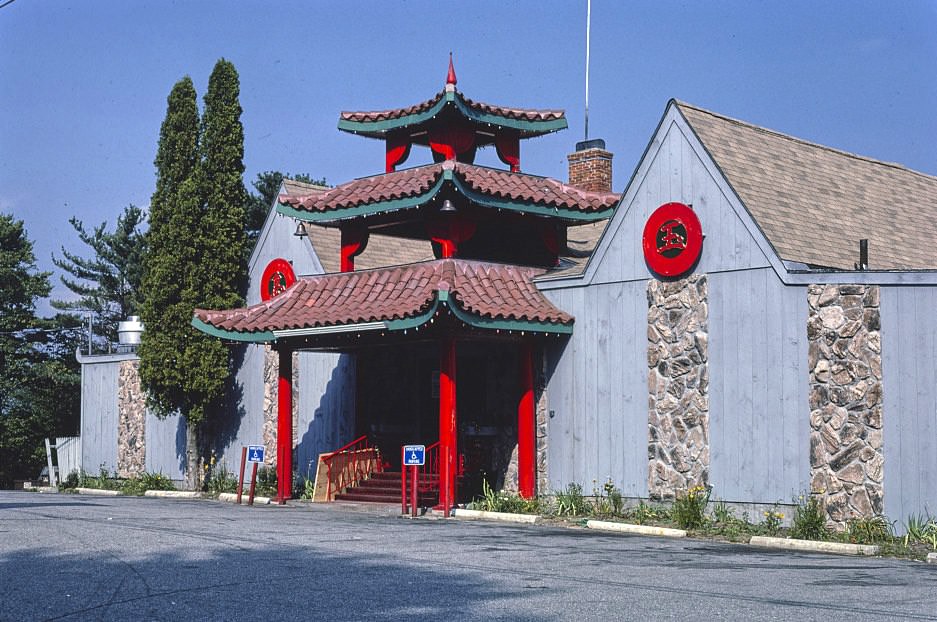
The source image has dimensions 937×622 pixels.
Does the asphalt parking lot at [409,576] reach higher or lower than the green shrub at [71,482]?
higher

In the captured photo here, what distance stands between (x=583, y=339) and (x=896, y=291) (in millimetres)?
6703

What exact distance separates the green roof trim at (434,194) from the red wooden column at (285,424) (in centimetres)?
308

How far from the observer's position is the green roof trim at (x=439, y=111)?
25.6m

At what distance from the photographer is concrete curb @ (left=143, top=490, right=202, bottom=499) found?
2984cm

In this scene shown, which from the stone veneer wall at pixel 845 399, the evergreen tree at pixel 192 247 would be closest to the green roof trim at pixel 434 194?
the evergreen tree at pixel 192 247

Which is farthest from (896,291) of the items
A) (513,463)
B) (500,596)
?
(500,596)

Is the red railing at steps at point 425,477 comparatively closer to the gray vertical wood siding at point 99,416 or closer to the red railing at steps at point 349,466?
the red railing at steps at point 349,466

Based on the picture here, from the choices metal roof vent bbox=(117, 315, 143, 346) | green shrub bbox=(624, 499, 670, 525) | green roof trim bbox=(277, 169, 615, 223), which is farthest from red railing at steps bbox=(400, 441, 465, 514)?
metal roof vent bbox=(117, 315, 143, 346)

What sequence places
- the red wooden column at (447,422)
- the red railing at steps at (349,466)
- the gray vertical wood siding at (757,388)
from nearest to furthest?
the gray vertical wood siding at (757,388) < the red wooden column at (447,422) < the red railing at steps at (349,466)

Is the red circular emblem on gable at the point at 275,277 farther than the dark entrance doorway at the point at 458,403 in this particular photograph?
Yes

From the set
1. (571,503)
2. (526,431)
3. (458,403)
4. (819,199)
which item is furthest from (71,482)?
(819,199)

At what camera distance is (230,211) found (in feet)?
103

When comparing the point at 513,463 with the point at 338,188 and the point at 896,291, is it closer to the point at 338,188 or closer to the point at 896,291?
the point at 338,188

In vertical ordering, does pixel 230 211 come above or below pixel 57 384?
above
